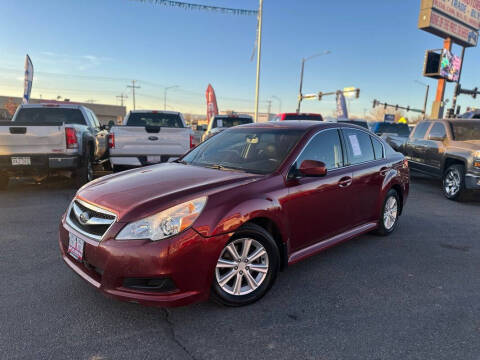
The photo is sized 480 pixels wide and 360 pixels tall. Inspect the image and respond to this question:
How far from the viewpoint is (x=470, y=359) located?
7.76 feet

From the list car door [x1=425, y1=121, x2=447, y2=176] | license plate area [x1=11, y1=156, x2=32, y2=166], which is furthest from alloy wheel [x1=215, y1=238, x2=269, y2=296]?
car door [x1=425, y1=121, x2=447, y2=176]

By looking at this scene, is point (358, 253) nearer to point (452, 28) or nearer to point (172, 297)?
point (172, 297)

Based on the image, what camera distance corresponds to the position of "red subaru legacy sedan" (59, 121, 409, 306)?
8.29ft

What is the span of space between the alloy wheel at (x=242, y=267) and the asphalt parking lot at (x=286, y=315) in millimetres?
197

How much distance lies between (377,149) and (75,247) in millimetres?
3948

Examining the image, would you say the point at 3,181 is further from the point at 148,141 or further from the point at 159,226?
the point at 159,226

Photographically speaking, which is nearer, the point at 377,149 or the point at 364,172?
the point at 364,172

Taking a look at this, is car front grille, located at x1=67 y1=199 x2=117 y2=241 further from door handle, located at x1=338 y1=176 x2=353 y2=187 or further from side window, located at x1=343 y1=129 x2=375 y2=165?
side window, located at x1=343 y1=129 x2=375 y2=165

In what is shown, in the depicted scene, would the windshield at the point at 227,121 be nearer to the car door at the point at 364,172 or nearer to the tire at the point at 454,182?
the tire at the point at 454,182

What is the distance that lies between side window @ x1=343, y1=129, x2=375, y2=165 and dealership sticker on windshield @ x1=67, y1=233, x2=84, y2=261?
10.1ft

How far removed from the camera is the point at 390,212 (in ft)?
16.3

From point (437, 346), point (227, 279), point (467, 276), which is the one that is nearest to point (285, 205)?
point (227, 279)

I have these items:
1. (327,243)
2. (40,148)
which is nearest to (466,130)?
(327,243)

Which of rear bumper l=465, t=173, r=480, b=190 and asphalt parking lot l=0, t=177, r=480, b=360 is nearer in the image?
asphalt parking lot l=0, t=177, r=480, b=360
